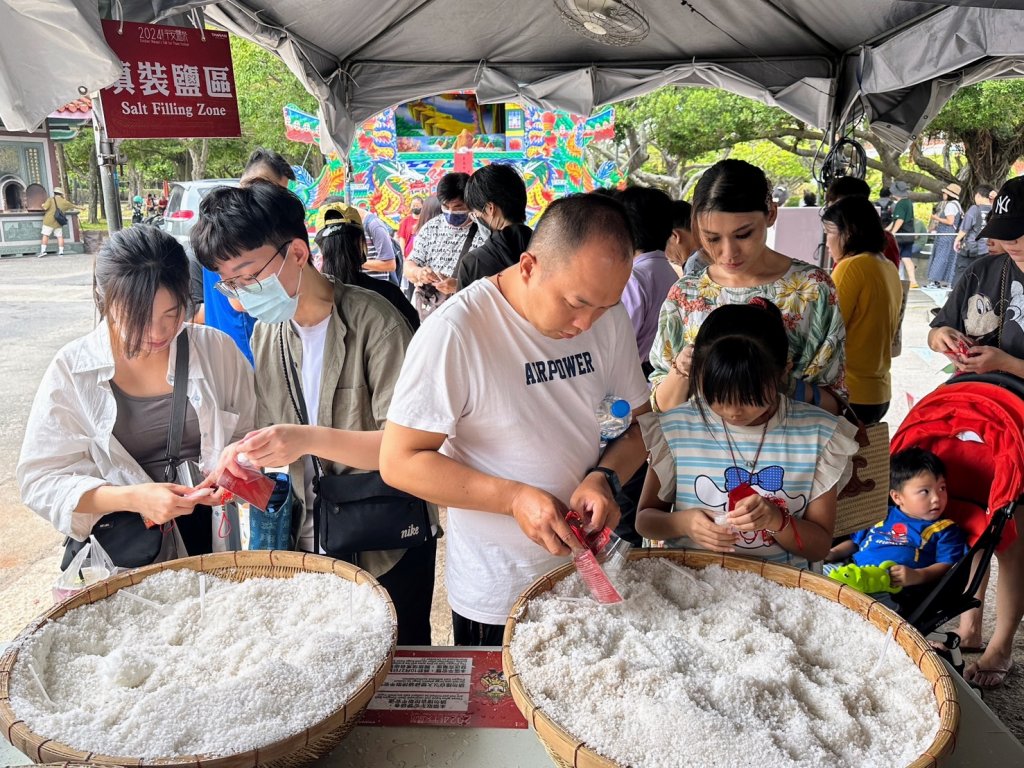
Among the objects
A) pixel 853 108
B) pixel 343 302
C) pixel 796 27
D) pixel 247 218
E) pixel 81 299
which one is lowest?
pixel 81 299

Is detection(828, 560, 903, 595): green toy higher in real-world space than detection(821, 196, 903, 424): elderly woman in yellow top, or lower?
lower

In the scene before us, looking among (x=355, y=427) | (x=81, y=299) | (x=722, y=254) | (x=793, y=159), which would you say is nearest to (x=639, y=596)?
(x=355, y=427)

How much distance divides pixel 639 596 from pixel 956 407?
1493 millimetres

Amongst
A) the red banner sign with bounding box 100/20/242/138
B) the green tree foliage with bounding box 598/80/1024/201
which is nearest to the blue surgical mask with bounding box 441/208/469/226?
the red banner sign with bounding box 100/20/242/138

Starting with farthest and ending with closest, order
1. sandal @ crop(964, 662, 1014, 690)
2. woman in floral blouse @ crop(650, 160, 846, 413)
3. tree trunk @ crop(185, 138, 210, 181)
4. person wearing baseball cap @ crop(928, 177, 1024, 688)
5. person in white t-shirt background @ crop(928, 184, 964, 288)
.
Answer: tree trunk @ crop(185, 138, 210, 181), person in white t-shirt background @ crop(928, 184, 964, 288), sandal @ crop(964, 662, 1014, 690), person wearing baseball cap @ crop(928, 177, 1024, 688), woman in floral blouse @ crop(650, 160, 846, 413)

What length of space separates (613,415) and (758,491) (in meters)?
0.39

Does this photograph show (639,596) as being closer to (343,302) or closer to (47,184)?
(343,302)

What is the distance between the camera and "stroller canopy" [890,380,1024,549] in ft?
6.85

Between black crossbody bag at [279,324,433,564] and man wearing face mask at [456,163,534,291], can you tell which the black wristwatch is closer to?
black crossbody bag at [279,324,433,564]

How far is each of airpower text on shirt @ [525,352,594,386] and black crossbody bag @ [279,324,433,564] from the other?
44 centimetres

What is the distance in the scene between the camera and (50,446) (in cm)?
157

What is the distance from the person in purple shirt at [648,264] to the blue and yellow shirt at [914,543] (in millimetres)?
1098

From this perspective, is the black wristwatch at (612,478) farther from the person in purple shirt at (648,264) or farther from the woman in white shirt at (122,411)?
the person in purple shirt at (648,264)

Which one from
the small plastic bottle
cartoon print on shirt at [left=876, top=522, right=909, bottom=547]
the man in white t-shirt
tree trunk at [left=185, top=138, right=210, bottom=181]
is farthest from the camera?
tree trunk at [left=185, top=138, right=210, bottom=181]
